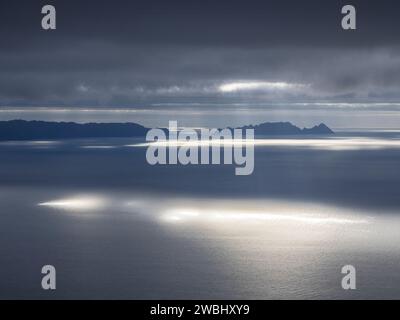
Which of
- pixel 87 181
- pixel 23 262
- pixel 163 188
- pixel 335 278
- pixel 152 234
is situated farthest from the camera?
pixel 87 181

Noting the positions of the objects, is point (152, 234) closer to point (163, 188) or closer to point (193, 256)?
point (193, 256)

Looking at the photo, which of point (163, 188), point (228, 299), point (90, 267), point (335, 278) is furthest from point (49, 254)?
point (163, 188)

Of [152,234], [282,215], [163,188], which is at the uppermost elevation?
[163,188]

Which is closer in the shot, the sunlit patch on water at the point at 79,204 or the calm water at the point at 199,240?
the calm water at the point at 199,240

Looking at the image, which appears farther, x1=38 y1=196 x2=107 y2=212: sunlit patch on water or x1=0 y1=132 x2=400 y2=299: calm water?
x1=38 y1=196 x2=107 y2=212: sunlit patch on water

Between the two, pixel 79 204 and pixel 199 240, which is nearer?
pixel 199 240

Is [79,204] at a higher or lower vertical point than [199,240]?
higher
